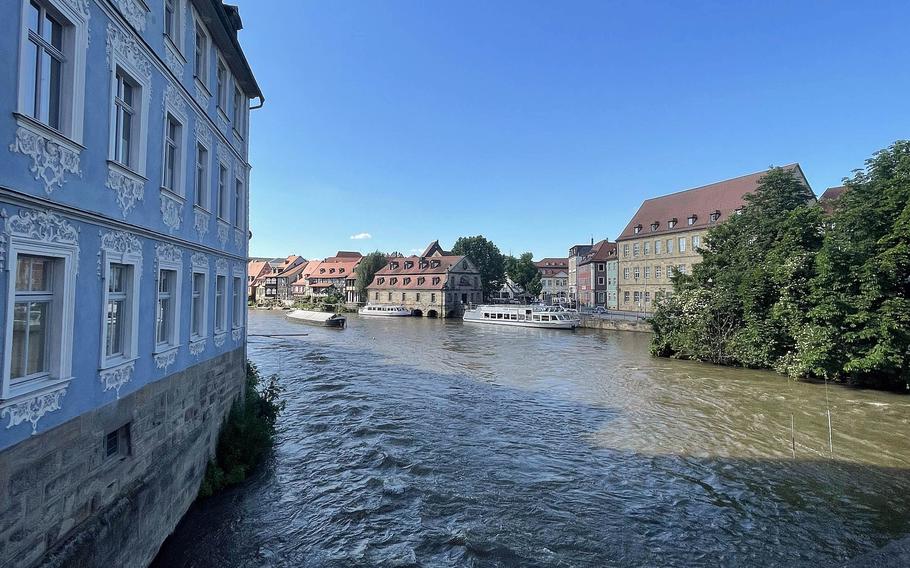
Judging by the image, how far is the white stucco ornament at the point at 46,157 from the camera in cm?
382

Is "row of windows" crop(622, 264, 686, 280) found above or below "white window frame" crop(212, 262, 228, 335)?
above

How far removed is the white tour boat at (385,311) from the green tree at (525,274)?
2811 centimetres

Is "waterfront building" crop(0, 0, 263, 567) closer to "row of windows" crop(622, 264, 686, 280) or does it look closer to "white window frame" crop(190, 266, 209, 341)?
"white window frame" crop(190, 266, 209, 341)

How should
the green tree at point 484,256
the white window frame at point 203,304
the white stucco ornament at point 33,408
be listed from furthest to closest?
the green tree at point 484,256, the white window frame at point 203,304, the white stucco ornament at point 33,408

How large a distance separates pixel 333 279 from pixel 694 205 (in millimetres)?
62931

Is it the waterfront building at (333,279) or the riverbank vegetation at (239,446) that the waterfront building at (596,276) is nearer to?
the waterfront building at (333,279)

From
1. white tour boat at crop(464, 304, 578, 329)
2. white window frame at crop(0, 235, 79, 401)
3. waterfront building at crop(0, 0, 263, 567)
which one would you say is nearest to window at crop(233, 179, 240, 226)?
waterfront building at crop(0, 0, 263, 567)

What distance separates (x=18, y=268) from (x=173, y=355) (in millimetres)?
3293

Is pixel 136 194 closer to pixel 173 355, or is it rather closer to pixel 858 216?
pixel 173 355

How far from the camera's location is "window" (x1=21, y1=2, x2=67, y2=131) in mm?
3945

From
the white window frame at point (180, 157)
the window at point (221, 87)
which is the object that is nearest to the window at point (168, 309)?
the white window frame at point (180, 157)

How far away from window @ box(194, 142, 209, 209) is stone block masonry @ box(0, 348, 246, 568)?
121 inches

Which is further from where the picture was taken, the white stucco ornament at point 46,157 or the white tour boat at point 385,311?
the white tour boat at point 385,311

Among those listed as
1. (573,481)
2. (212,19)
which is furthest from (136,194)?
(573,481)
